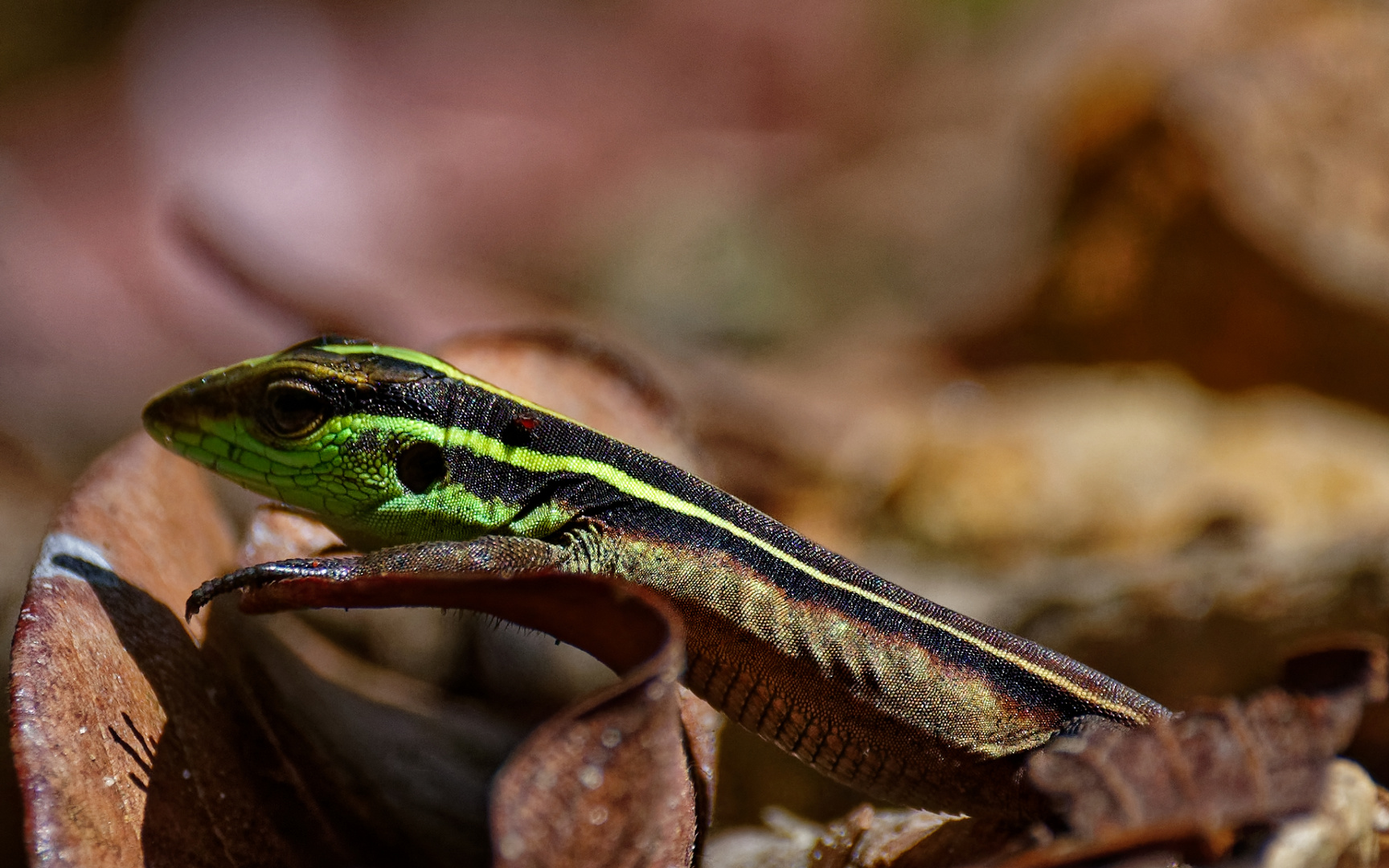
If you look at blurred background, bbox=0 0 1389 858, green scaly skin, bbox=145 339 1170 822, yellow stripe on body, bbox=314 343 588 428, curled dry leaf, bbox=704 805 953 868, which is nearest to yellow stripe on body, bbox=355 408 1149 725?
green scaly skin, bbox=145 339 1170 822

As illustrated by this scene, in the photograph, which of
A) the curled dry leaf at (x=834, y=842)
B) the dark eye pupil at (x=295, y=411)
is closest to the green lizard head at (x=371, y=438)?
the dark eye pupil at (x=295, y=411)

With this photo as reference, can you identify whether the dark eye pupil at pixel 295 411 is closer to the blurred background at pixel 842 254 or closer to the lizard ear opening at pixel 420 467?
the lizard ear opening at pixel 420 467

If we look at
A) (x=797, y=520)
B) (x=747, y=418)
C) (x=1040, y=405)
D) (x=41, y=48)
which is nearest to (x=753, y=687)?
(x=797, y=520)

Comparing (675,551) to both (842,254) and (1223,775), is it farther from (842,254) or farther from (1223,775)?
(842,254)

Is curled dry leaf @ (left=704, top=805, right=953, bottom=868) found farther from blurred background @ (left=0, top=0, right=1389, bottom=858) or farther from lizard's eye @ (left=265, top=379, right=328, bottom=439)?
lizard's eye @ (left=265, top=379, right=328, bottom=439)

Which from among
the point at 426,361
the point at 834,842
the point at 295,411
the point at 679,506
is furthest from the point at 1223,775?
the point at 295,411

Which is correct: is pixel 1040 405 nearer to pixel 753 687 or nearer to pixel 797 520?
pixel 797 520
